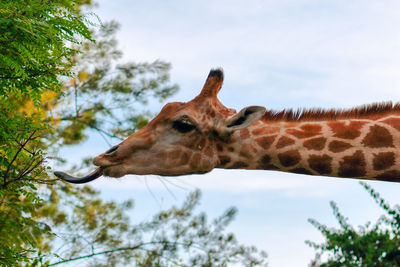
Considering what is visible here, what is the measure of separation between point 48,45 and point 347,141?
3.16 metres

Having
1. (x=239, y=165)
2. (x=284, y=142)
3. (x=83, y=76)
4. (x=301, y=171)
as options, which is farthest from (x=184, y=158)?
(x=83, y=76)

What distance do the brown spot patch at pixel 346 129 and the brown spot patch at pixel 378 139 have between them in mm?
104

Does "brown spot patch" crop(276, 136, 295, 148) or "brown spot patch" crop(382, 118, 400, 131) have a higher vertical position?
"brown spot patch" crop(382, 118, 400, 131)

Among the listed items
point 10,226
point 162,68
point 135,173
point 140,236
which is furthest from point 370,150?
point 162,68

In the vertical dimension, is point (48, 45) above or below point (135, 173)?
above

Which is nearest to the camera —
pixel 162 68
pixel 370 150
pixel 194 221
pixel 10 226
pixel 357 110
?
pixel 370 150

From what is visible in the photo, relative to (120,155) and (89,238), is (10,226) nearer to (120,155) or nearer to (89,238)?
(120,155)

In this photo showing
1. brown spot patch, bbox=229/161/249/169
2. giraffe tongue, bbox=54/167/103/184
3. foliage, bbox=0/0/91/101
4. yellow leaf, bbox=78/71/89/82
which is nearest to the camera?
foliage, bbox=0/0/91/101

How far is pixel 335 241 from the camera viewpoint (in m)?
9.54

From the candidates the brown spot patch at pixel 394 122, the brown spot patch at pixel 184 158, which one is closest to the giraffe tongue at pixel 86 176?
the brown spot patch at pixel 184 158

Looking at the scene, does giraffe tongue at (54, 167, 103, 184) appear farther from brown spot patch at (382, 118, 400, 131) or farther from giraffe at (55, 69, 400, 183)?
brown spot patch at (382, 118, 400, 131)

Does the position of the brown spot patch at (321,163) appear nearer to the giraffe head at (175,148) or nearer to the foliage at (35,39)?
the giraffe head at (175,148)

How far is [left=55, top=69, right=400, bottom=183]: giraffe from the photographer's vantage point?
465 centimetres

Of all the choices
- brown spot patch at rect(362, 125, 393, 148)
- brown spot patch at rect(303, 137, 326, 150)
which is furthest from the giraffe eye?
brown spot patch at rect(362, 125, 393, 148)
